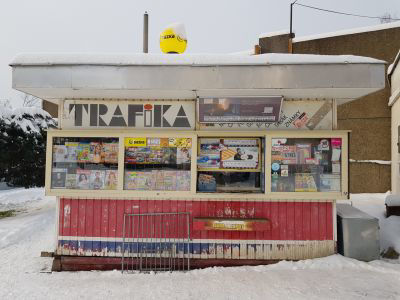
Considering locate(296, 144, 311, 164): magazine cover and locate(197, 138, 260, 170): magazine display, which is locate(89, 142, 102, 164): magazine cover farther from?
locate(296, 144, 311, 164): magazine cover

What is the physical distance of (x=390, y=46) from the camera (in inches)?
508

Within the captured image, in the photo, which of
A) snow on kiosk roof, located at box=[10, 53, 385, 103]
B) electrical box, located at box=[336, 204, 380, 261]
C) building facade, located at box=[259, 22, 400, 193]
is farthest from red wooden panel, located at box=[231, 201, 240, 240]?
building facade, located at box=[259, 22, 400, 193]

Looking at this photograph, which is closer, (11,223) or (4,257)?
(4,257)

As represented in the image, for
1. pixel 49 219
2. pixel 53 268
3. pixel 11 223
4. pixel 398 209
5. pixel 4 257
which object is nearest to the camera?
pixel 53 268

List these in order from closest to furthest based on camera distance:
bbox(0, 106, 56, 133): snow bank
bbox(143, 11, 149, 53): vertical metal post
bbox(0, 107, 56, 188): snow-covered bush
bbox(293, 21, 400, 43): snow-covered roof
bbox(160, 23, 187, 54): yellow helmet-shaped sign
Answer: bbox(160, 23, 187, 54): yellow helmet-shaped sign, bbox(143, 11, 149, 53): vertical metal post, bbox(0, 107, 56, 188): snow-covered bush, bbox(0, 106, 56, 133): snow bank, bbox(293, 21, 400, 43): snow-covered roof

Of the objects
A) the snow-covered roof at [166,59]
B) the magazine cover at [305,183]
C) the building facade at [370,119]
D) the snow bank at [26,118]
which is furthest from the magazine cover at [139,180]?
the building facade at [370,119]

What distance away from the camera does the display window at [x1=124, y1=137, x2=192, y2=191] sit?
5.00 meters

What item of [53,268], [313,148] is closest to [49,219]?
[53,268]

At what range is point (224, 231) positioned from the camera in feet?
16.5

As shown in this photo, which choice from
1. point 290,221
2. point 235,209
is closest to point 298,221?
point 290,221

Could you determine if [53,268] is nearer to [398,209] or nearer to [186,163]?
[186,163]

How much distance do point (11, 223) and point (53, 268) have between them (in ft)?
14.2

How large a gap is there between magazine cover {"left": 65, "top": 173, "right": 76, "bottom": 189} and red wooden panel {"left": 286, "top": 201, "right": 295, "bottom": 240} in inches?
148

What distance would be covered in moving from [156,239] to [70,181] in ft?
5.98
